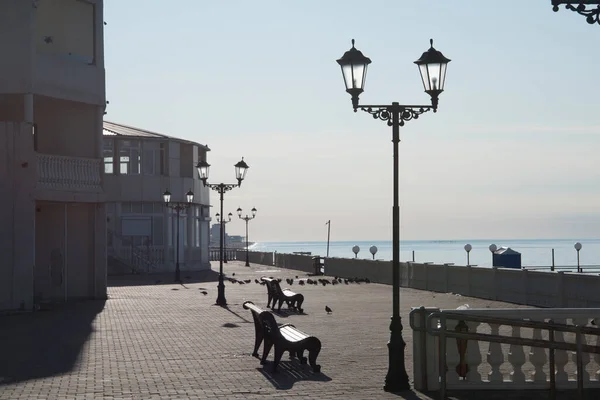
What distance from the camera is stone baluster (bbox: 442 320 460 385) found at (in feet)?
40.4

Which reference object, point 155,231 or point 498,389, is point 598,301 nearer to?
point 498,389

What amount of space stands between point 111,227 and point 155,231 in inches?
110

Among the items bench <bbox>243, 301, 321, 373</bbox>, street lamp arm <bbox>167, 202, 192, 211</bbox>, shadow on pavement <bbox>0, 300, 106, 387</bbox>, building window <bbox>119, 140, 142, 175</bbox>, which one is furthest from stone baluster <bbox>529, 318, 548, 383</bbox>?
building window <bbox>119, 140, 142, 175</bbox>

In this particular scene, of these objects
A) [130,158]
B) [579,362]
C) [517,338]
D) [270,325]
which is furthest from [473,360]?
[130,158]

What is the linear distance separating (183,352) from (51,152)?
55.6ft

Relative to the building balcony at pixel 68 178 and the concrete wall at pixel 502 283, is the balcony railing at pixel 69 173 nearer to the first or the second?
the building balcony at pixel 68 178

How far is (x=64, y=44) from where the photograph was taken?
32062mm

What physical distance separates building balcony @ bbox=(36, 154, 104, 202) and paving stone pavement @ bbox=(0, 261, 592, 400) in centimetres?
325

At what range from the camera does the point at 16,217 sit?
88.4ft

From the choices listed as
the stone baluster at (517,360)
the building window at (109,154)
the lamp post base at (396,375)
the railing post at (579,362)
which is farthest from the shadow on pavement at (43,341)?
the building window at (109,154)

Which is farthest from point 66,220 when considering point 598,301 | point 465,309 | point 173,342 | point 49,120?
point 465,309

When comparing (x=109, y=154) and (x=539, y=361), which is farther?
(x=109, y=154)

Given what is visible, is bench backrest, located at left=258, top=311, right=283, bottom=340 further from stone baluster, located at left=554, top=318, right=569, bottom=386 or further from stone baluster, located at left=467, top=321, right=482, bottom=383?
stone baluster, located at left=554, top=318, right=569, bottom=386

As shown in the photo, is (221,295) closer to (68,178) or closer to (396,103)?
(68,178)
